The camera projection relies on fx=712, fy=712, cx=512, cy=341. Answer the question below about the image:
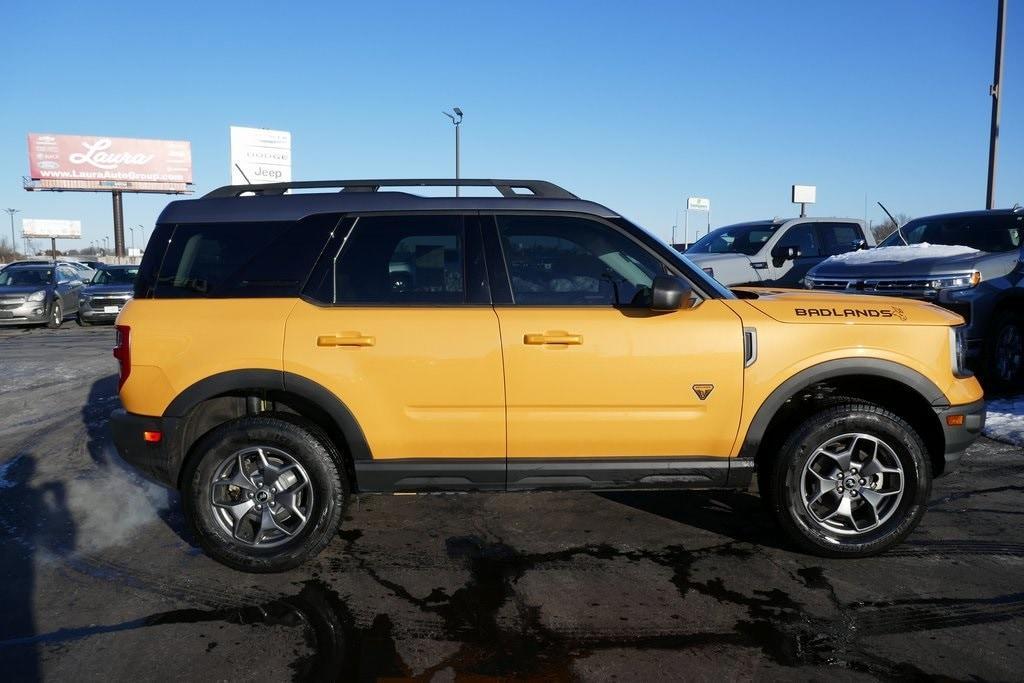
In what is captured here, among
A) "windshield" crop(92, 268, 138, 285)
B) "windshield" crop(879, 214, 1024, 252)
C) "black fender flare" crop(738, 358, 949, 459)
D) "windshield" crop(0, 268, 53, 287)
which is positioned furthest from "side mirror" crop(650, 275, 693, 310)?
"windshield" crop(92, 268, 138, 285)

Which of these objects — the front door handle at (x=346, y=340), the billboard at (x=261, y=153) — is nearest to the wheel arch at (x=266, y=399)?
the front door handle at (x=346, y=340)

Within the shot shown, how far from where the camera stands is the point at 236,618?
10.8 feet

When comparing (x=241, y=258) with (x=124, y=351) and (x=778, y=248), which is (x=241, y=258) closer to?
(x=124, y=351)

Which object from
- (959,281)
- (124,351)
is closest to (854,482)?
(124,351)

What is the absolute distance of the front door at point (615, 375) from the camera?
3652mm

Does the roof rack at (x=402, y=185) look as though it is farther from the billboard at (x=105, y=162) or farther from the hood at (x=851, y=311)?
the billboard at (x=105, y=162)

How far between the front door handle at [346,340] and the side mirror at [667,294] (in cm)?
144

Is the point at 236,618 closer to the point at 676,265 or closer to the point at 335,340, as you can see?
the point at 335,340

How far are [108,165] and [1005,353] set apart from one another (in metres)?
54.0

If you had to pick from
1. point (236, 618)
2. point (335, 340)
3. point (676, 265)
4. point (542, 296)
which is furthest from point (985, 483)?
point (236, 618)

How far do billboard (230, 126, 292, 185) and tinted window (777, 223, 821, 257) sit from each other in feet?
76.4

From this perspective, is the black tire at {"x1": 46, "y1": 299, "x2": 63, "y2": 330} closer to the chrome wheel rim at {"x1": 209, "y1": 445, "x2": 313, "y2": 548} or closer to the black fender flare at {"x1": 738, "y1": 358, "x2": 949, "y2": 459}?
the chrome wheel rim at {"x1": 209, "y1": 445, "x2": 313, "y2": 548}

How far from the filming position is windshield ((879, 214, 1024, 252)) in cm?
817

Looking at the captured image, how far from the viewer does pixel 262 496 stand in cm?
379
